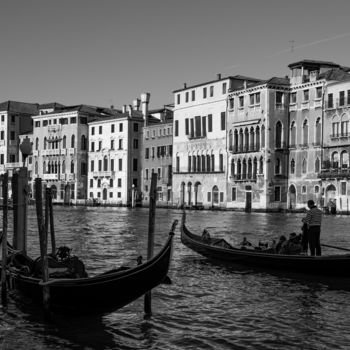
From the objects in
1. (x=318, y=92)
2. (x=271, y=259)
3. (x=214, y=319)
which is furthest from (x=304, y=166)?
(x=214, y=319)

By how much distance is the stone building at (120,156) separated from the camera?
5769cm

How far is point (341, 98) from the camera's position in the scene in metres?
40.8

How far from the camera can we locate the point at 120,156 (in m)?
A: 58.6

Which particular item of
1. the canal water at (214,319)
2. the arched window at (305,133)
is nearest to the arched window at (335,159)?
the arched window at (305,133)

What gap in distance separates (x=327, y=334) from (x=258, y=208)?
3777 cm

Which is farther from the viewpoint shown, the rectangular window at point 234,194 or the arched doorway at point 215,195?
the arched doorway at point 215,195

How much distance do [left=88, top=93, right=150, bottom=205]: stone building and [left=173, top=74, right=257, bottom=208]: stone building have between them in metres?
4.93

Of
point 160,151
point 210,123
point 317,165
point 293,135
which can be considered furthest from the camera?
point 160,151

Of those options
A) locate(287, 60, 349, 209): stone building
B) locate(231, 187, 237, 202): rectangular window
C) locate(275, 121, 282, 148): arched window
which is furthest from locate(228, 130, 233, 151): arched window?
locate(287, 60, 349, 209): stone building

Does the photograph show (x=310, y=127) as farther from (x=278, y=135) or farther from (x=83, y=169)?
(x=83, y=169)

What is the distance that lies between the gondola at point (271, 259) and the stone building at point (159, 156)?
38680 mm

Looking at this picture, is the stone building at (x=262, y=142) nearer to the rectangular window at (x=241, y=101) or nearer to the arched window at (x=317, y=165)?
the rectangular window at (x=241, y=101)

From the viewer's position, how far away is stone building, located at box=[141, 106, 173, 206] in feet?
180

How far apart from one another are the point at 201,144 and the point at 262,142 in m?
7.19
